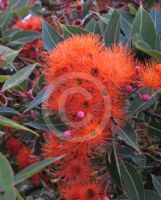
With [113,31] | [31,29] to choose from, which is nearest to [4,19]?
[31,29]

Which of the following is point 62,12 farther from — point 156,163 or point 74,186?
point 74,186

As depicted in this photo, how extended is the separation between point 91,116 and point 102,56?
16 cm

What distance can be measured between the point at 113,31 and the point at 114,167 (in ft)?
1.29

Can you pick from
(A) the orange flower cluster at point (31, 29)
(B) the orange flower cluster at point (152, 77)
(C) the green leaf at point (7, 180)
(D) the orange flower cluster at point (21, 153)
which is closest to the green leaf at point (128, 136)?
(B) the orange flower cluster at point (152, 77)

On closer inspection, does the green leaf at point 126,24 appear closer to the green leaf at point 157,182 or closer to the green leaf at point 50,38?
the green leaf at point 50,38

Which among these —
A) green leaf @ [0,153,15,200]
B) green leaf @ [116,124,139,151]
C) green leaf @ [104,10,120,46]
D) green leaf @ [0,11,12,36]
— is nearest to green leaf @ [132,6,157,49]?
Answer: green leaf @ [104,10,120,46]

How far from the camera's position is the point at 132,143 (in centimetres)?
130

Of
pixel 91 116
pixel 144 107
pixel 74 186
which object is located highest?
pixel 91 116

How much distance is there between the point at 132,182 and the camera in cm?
144

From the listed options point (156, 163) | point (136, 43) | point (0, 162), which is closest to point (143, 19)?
point (136, 43)

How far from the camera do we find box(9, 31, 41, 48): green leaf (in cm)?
201

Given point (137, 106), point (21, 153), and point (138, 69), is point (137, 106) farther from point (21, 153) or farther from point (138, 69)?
point (21, 153)

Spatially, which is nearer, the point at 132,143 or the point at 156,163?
the point at 132,143

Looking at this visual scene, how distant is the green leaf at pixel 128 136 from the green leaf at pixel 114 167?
8 cm
